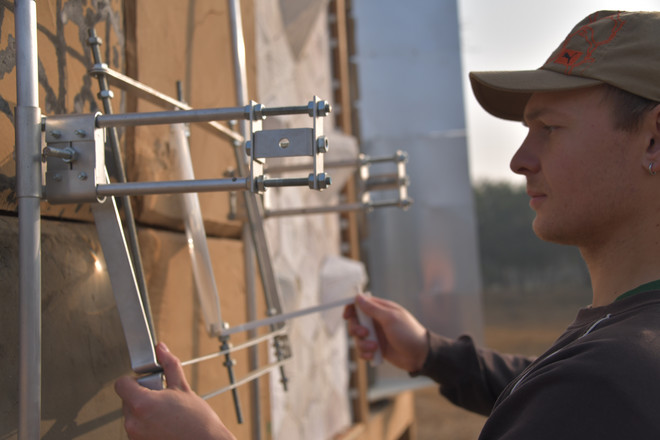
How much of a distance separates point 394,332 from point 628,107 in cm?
59

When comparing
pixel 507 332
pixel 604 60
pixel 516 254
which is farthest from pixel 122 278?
pixel 516 254

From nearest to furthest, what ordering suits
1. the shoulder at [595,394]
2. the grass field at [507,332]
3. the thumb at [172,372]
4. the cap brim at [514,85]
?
the shoulder at [595,394], the thumb at [172,372], the cap brim at [514,85], the grass field at [507,332]

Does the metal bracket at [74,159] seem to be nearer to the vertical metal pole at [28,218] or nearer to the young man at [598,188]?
the vertical metal pole at [28,218]

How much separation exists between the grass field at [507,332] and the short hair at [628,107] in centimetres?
578

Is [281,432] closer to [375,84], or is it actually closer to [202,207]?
[202,207]

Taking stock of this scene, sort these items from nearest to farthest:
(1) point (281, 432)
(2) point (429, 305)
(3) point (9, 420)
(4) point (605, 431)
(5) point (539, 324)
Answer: (4) point (605, 431), (3) point (9, 420), (1) point (281, 432), (2) point (429, 305), (5) point (539, 324)

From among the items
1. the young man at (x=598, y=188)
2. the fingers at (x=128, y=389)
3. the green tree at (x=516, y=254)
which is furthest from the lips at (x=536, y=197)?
the green tree at (x=516, y=254)

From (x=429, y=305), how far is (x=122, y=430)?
2.18 m

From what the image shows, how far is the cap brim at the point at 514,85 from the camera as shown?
790 mm

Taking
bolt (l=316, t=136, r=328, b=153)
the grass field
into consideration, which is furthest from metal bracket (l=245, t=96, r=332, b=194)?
the grass field

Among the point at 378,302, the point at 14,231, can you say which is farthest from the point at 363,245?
the point at 14,231

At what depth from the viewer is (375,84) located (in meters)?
3.17

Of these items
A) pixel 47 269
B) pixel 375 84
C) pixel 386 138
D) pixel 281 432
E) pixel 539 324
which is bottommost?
pixel 539 324

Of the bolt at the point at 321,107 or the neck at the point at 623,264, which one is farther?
the neck at the point at 623,264
